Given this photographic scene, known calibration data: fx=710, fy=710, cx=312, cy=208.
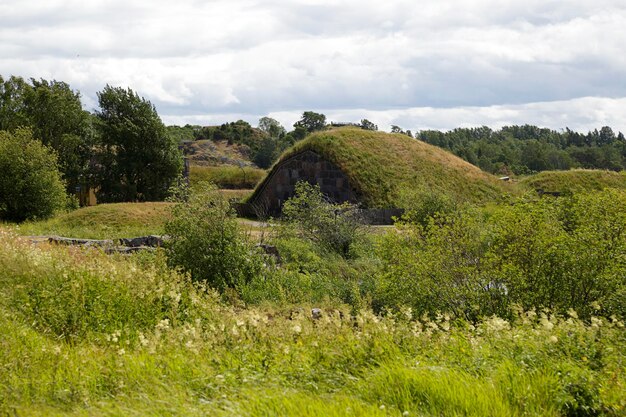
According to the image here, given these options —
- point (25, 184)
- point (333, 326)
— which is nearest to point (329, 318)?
point (333, 326)

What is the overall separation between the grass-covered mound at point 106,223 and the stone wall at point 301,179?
7.44 metres

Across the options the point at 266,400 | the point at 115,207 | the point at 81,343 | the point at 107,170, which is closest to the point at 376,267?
the point at 81,343

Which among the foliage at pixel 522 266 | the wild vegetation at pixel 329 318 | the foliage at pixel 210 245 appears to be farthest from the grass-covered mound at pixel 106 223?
the foliage at pixel 522 266

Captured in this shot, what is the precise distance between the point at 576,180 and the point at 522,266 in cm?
2913

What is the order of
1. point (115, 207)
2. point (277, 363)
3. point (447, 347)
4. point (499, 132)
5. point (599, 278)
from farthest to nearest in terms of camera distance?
point (499, 132) → point (115, 207) → point (599, 278) → point (447, 347) → point (277, 363)

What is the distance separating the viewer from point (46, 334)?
7852 millimetres

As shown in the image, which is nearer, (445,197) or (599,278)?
(599,278)

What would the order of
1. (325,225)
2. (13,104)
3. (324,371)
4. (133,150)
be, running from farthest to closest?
1. (13,104)
2. (133,150)
3. (325,225)
4. (324,371)

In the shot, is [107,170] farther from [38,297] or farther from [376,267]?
[38,297]

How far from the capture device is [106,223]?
2477 centimetres

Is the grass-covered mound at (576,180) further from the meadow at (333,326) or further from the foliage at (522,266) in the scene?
the foliage at (522,266)

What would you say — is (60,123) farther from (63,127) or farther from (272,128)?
(272,128)

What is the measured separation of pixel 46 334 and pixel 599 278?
6582 mm

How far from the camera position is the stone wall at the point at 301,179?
32.6 metres
